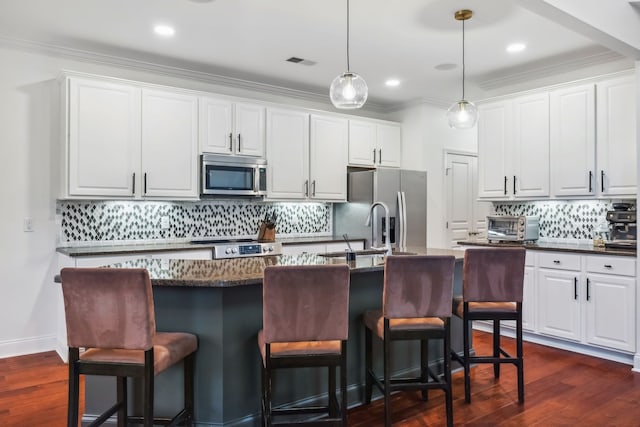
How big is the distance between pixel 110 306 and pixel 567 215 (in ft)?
14.6

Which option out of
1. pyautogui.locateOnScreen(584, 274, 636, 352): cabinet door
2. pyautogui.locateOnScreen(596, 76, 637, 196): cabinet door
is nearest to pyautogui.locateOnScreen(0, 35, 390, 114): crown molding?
pyautogui.locateOnScreen(596, 76, 637, 196): cabinet door

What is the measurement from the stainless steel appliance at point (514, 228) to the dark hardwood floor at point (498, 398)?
4.32 feet

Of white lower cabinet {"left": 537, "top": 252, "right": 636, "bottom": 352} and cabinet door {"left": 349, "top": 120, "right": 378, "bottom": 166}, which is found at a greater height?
cabinet door {"left": 349, "top": 120, "right": 378, "bottom": 166}

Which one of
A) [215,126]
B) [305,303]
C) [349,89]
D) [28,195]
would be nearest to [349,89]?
[349,89]

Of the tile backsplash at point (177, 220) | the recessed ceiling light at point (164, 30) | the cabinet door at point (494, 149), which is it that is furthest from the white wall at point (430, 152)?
the recessed ceiling light at point (164, 30)

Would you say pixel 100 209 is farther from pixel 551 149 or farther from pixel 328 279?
pixel 551 149

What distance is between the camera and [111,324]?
194 centimetres

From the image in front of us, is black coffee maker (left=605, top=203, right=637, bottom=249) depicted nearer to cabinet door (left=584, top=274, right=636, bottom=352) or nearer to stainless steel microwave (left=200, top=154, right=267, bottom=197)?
cabinet door (left=584, top=274, right=636, bottom=352)

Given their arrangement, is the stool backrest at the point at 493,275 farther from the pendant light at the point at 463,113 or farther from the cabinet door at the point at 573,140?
the cabinet door at the point at 573,140

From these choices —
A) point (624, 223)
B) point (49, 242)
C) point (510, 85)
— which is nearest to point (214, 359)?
point (49, 242)

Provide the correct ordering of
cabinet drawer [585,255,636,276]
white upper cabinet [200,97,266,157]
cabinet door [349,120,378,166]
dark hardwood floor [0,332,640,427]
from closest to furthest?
dark hardwood floor [0,332,640,427], cabinet drawer [585,255,636,276], white upper cabinet [200,97,266,157], cabinet door [349,120,378,166]

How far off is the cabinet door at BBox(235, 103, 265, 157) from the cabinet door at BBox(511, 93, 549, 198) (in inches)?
106

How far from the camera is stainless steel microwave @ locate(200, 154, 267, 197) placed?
182 inches

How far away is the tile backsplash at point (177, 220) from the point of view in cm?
425
